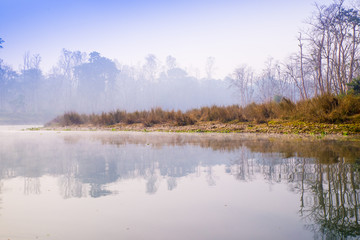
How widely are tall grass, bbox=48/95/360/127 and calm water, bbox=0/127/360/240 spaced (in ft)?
21.3

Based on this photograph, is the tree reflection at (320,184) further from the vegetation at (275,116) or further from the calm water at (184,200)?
the vegetation at (275,116)

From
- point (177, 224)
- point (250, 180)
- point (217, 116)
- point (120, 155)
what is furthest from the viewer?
point (217, 116)

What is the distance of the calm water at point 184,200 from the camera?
5.82 ft

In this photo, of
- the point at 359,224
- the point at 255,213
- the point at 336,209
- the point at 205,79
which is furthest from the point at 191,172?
the point at 205,79

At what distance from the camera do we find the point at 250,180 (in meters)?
3.09

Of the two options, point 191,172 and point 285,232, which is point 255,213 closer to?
point 285,232

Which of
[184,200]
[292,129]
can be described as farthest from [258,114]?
[184,200]

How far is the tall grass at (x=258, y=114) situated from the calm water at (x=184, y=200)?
6495 millimetres

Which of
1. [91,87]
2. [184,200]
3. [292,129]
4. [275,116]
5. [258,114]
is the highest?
[91,87]

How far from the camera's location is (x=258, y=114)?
12586 mm

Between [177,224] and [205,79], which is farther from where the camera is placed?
[205,79]

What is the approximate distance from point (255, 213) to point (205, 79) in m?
105

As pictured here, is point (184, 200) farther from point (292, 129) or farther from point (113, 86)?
point (113, 86)

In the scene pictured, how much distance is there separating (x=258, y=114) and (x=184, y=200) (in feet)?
35.7
